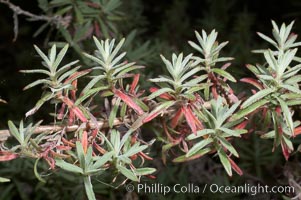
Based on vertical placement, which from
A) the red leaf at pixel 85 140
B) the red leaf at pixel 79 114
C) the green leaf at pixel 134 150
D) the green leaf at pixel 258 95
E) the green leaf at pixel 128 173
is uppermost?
Answer: the green leaf at pixel 258 95

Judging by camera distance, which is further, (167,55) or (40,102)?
(167,55)

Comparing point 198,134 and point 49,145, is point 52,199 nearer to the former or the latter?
point 49,145

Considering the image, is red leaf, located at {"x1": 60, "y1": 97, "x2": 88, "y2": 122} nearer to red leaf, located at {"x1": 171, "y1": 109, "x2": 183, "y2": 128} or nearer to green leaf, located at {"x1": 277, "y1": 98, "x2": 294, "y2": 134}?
red leaf, located at {"x1": 171, "y1": 109, "x2": 183, "y2": 128}

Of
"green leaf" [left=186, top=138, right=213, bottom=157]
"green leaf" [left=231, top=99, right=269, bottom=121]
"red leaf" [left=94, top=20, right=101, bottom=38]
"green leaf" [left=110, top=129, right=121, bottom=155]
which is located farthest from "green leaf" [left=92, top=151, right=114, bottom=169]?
"red leaf" [left=94, top=20, right=101, bottom=38]

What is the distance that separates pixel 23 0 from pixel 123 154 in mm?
1508

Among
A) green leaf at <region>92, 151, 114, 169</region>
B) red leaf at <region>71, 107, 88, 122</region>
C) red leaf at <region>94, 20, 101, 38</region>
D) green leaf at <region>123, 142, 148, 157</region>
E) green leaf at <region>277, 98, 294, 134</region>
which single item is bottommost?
green leaf at <region>92, 151, 114, 169</region>

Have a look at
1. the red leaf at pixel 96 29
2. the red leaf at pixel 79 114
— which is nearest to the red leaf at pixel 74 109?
the red leaf at pixel 79 114

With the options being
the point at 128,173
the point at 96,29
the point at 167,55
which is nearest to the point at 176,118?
the point at 128,173

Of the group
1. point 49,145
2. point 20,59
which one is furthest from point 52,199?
point 20,59

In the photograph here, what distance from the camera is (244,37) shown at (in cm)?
191

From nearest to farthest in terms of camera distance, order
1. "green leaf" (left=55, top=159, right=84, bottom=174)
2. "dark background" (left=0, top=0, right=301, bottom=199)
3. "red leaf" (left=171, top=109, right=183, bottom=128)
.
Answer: "green leaf" (left=55, top=159, right=84, bottom=174)
"red leaf" (left=171, top=109, right=183, bottom=128)
"dark background" (left=0, top=0, right=301, bottom=199)

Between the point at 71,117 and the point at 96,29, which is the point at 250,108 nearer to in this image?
the point at 71,117

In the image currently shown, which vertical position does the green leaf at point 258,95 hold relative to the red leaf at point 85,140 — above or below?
above

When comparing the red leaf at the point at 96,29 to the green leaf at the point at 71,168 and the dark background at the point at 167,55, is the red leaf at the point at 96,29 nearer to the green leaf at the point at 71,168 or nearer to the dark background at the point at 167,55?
the dark background at the point at 167,55
